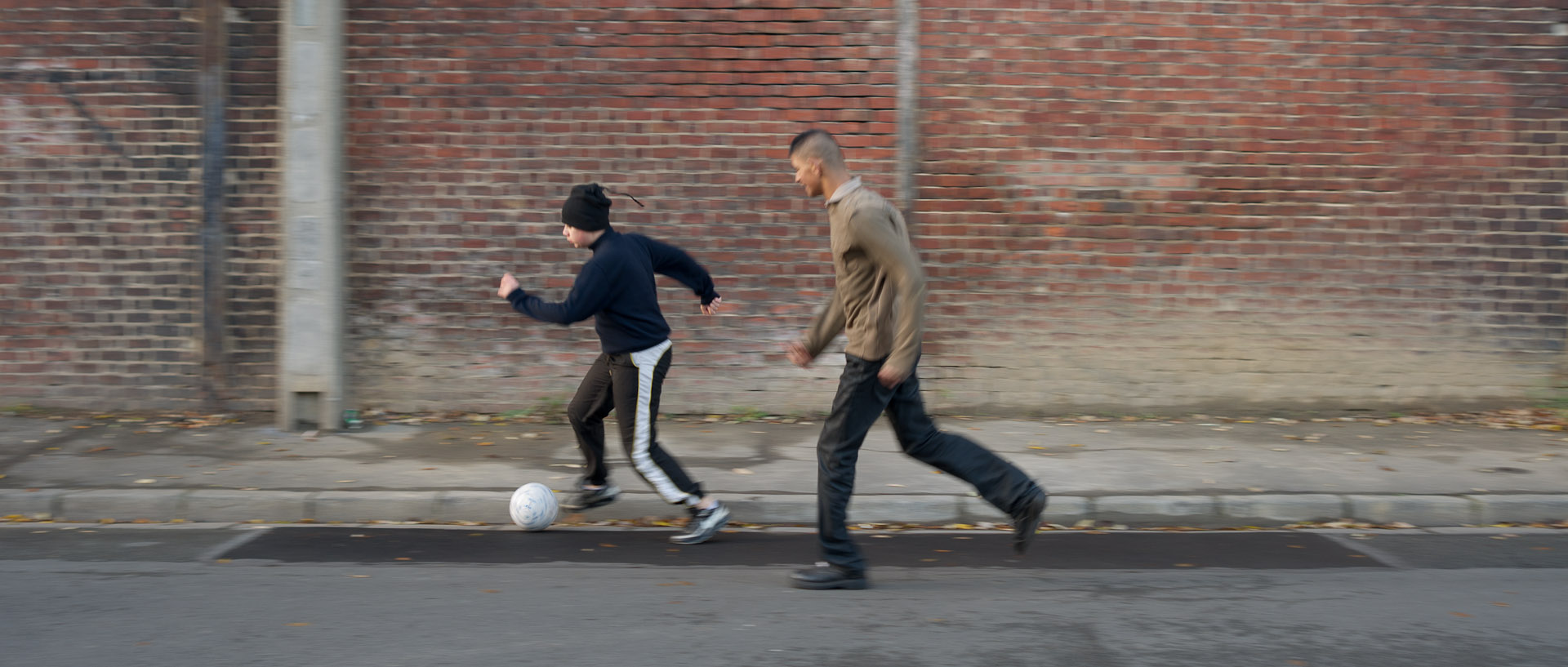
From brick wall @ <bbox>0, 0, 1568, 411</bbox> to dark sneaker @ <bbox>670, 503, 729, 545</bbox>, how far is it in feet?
10.5

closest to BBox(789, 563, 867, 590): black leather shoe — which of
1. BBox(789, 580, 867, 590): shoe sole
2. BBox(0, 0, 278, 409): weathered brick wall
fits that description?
BBox(789, 580, 867, 590): shoe sole

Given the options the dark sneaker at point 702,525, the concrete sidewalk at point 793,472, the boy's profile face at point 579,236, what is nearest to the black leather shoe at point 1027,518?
the concrete sidewalk at point 793,472

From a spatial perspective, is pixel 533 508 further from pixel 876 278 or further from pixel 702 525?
pixel 876 278

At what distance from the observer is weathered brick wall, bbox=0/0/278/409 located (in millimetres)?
8555

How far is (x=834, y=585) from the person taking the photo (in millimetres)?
4840

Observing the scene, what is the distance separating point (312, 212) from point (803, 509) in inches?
153

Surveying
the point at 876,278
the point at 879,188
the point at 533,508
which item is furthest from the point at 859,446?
the point at 879,188

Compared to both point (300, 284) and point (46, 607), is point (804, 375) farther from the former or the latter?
point (46, 607)

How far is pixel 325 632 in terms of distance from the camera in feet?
13.8

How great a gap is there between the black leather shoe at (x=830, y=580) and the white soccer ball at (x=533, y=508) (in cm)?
152

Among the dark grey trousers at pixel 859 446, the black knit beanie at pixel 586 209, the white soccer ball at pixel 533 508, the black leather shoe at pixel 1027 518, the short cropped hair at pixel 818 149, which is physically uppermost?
the short cropped hair at pixel 818 149

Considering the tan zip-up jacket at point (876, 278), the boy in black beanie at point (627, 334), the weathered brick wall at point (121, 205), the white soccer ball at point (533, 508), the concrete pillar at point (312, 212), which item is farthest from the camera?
the weathered brick wall at point (121, 205)

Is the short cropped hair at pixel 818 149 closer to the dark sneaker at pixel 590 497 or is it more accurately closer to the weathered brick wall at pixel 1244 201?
the dark sneaker at pixel 590 497

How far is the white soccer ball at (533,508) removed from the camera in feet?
19.1
